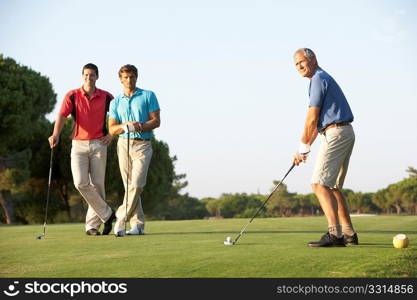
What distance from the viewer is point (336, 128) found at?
20.8 feet

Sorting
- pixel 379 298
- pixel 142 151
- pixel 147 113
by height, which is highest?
pixel 147 113

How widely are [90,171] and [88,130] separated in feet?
2.37

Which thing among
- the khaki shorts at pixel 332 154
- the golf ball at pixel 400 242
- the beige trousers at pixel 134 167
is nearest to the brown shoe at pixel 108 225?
the beige trousers at pixel 134 167

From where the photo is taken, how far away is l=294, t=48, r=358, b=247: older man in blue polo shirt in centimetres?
632

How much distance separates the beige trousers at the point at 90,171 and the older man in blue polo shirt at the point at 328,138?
13.1ft

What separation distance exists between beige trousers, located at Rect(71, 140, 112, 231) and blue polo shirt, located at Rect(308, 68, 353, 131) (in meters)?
4.22

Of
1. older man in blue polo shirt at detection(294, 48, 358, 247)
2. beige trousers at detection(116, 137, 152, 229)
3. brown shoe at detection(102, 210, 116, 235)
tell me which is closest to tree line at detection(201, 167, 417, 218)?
brown shoe at detection(102, 210, 116, 235)

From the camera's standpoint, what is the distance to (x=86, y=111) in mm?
9094

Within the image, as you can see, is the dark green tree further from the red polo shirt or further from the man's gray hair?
the man's gray hair

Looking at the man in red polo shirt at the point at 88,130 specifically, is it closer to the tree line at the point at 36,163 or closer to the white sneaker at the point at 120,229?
the white sneaker at the point at 120,229

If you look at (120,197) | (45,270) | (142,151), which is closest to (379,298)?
(45,270)

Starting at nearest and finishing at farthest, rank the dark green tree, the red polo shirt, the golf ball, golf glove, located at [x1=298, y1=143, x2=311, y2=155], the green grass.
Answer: the green grass
the golf ball
golf glove, located at [x1=298, y1=143, x2=311, y2=155]
the red polo shirt
the dark green tree

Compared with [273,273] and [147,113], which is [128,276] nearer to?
→ [273,273]

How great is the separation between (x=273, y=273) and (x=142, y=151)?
4.63m
